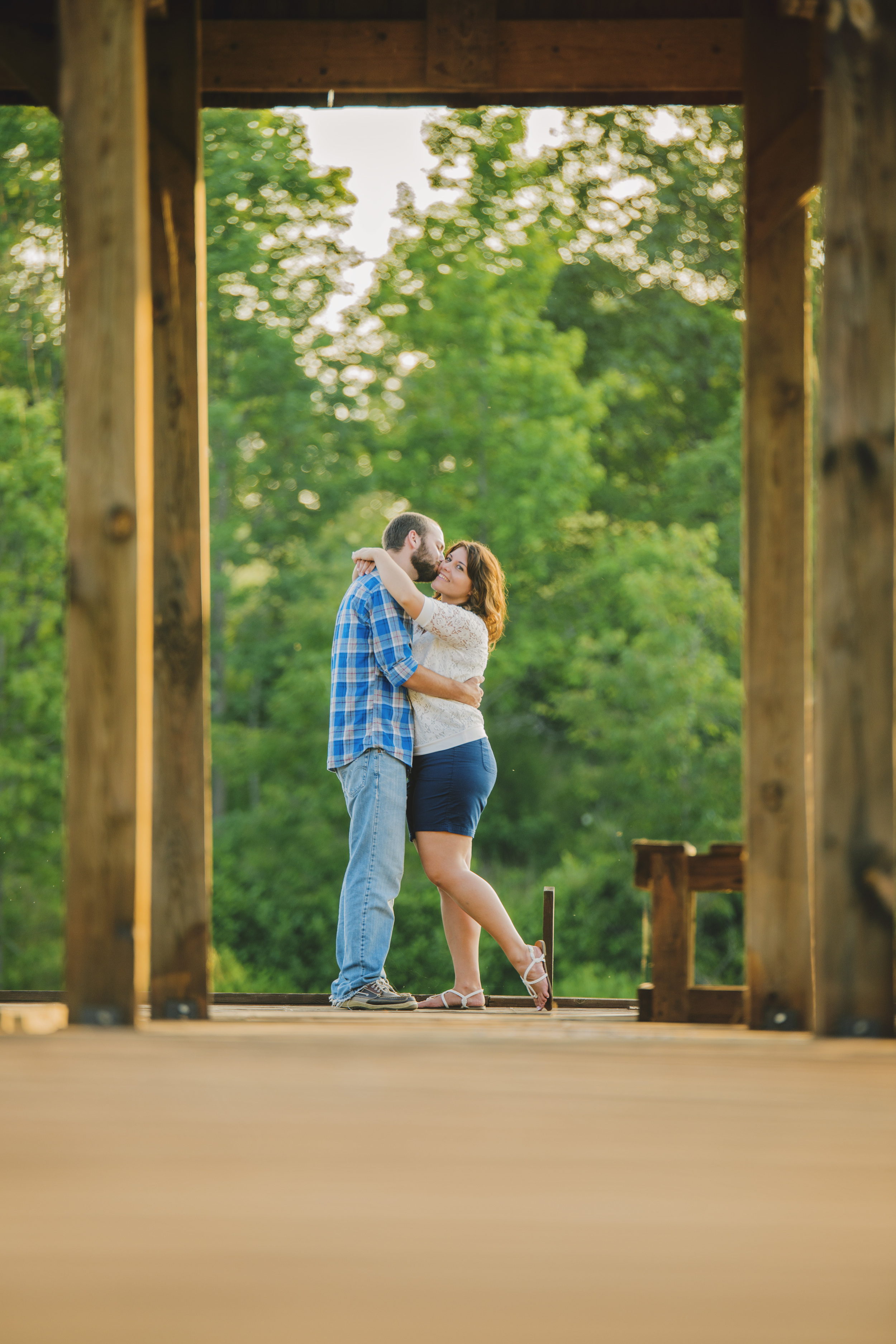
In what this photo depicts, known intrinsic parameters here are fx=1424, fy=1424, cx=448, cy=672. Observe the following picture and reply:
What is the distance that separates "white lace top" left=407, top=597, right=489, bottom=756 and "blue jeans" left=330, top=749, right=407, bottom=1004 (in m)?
0.16

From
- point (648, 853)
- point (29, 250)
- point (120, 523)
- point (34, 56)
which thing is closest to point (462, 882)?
point (648, 853)

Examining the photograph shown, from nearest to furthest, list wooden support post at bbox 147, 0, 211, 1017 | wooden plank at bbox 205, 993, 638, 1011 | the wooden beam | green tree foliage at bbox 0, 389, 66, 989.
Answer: wooden support post at bbox 147, 0, 211, 1017, the wooden beam, wooden plank at bbox 205, 993, 638, 1011, green tree foliage at bbox 0, 389, 66, 989

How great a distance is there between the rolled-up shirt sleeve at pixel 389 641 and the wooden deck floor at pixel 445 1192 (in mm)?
1894

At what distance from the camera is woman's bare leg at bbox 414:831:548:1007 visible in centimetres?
422

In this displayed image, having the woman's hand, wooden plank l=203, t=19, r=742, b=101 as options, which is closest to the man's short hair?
the woman's hand

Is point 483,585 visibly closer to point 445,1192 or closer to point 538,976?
point 538,976

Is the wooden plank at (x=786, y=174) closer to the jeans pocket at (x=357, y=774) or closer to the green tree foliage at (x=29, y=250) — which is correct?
the jeans pocket at (x=357, y=774)

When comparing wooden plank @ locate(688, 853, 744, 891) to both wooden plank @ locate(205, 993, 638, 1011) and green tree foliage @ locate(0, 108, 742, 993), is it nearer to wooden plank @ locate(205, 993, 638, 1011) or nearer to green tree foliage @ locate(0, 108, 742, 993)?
wooden plank @ locate(205, 993, 638, 1011)

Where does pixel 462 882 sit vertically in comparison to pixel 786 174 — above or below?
below

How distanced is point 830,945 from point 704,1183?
2.28 feet

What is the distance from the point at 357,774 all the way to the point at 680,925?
1.39 metres

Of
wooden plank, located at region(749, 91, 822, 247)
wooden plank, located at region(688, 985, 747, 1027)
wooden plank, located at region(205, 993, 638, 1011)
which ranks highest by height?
wooden plank, located at region(749, 91, 822, 247)

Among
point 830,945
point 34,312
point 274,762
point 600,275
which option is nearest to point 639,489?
point 600,275

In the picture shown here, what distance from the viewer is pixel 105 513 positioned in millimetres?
2389
